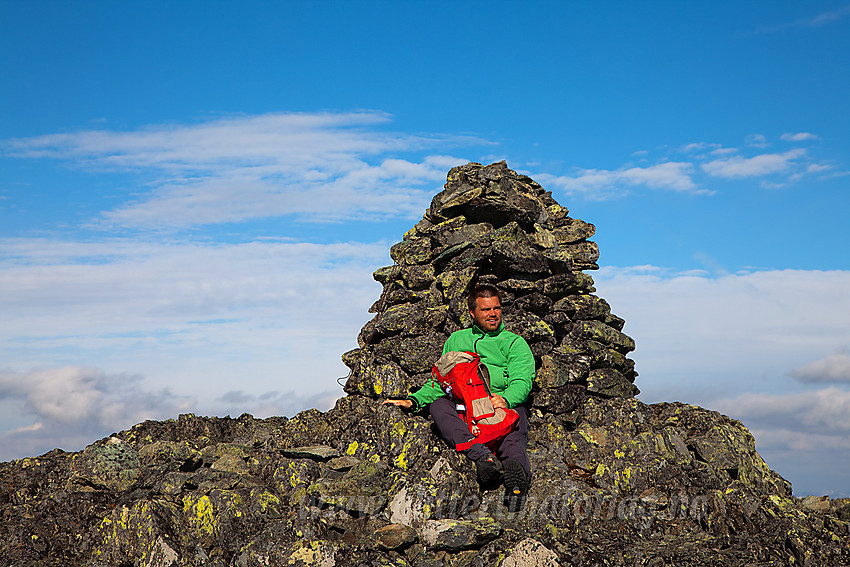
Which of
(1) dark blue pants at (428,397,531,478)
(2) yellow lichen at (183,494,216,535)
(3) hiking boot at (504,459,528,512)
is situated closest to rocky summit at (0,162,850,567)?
(2) yellow lichen at (183,494,216,535)

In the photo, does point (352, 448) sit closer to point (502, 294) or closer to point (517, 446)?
point (517, 446)

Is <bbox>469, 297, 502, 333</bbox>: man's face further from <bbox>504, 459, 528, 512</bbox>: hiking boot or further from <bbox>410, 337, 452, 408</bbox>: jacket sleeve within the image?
<bbox>504, 459, 528, 512</bbox>: hiking boot

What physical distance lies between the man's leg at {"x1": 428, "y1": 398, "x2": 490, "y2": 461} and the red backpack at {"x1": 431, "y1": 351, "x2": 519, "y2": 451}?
0.40ft

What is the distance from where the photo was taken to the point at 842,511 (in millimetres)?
13672

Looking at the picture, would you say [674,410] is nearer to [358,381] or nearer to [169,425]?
[358,381]

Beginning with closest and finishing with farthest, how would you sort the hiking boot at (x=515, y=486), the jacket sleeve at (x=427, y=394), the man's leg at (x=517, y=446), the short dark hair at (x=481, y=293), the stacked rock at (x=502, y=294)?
the hiking boot at (x=515, y=486), the man's leg at (x=517, y=446), the jacket sleeve at (x=427, y=394), the short dark hair at (x=481, y=293), the stacked rock at (x=502, y=294)

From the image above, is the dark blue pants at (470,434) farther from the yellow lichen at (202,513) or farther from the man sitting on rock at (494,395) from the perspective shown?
the yellow lichen at (202,513)

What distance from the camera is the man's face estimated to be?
1447 cm

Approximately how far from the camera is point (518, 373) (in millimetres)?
14031

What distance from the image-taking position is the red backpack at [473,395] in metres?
13.2

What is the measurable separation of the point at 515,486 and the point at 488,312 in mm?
3546

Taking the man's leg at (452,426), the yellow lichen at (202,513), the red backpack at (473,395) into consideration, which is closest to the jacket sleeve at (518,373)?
the red backpack at (473,395)

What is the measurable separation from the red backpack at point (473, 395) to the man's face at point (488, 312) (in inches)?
25.3

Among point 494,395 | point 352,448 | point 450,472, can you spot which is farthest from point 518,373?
point 352,448
